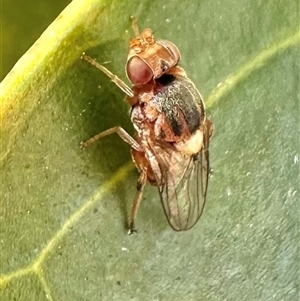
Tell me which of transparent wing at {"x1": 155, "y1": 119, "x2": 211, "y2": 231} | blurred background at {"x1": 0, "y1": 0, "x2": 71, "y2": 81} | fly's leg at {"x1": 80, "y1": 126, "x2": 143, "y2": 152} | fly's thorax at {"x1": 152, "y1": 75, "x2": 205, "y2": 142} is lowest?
transparent wing at {"x1": 155, "y1": 119, "x2": 211, "y2": 231}

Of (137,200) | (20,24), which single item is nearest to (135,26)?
(20,24)

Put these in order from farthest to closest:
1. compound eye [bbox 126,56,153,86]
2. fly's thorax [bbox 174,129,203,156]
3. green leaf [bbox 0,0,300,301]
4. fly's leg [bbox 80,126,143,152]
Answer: fly's thorax [bbox 174,129,203,156] → compound eye [bbox 126,56,153,86] → fly's leg [bbox 80,126,143,152] → green leaf [bbox 0,0,300,301]

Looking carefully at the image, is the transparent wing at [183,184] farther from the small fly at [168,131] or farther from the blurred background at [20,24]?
the blurred background at [20,24]

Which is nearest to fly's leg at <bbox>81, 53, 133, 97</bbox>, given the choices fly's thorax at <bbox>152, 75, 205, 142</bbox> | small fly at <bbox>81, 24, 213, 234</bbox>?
small fly at <bbox>81, 24, 213, 234</bbox>

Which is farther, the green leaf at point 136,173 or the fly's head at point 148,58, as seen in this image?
the fly's head at point 148,58

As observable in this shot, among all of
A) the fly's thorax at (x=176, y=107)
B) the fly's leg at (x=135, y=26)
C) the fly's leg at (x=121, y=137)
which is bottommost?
the fly's thorax at (x=176, y=107)

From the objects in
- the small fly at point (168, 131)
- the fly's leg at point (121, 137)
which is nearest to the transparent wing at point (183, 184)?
the small fly at point (168, 131)

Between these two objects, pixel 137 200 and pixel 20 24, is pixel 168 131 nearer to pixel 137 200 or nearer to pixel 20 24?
pixel 137 200

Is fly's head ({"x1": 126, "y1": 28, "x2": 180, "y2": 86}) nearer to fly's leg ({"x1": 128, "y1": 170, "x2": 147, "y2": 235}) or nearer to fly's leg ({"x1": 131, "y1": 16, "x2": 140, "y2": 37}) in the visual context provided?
fly's leg ({"x1": 131, "y1": 16, "x2": 140, "y2": 37})
